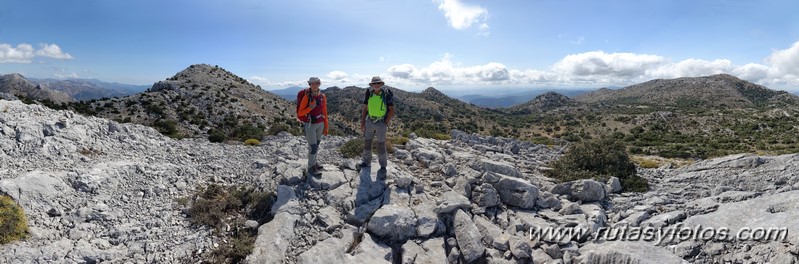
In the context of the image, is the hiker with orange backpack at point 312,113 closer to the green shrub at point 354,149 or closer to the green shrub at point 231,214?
the green shrub at point 231,214

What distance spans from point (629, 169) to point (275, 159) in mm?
13715

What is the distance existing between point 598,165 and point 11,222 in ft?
55.1

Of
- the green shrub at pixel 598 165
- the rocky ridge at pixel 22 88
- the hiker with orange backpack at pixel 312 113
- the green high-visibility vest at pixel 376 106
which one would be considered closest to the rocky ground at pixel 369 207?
the green shrub at pixel 598 165

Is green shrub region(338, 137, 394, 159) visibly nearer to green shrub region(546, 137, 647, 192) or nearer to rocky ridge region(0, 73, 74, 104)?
green shrub region(546, 137, 647, 192)

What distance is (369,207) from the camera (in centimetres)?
970

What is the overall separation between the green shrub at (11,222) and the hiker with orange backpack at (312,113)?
19.9 feet

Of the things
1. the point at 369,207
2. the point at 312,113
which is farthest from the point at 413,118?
the point at 369,207

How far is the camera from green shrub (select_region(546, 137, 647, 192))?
12727 mm

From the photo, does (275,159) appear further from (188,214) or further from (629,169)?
(629,169)

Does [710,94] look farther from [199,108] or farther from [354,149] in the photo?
[199,108]

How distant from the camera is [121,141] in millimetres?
13422

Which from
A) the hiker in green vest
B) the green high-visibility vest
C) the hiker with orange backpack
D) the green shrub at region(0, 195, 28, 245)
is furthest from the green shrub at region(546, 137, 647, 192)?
the green shrub at region(0, 195, 28, 245)

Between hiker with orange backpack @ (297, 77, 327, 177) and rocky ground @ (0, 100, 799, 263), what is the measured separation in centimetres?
105

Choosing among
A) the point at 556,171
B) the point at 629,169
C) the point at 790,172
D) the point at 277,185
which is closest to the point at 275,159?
the point at 277,185
